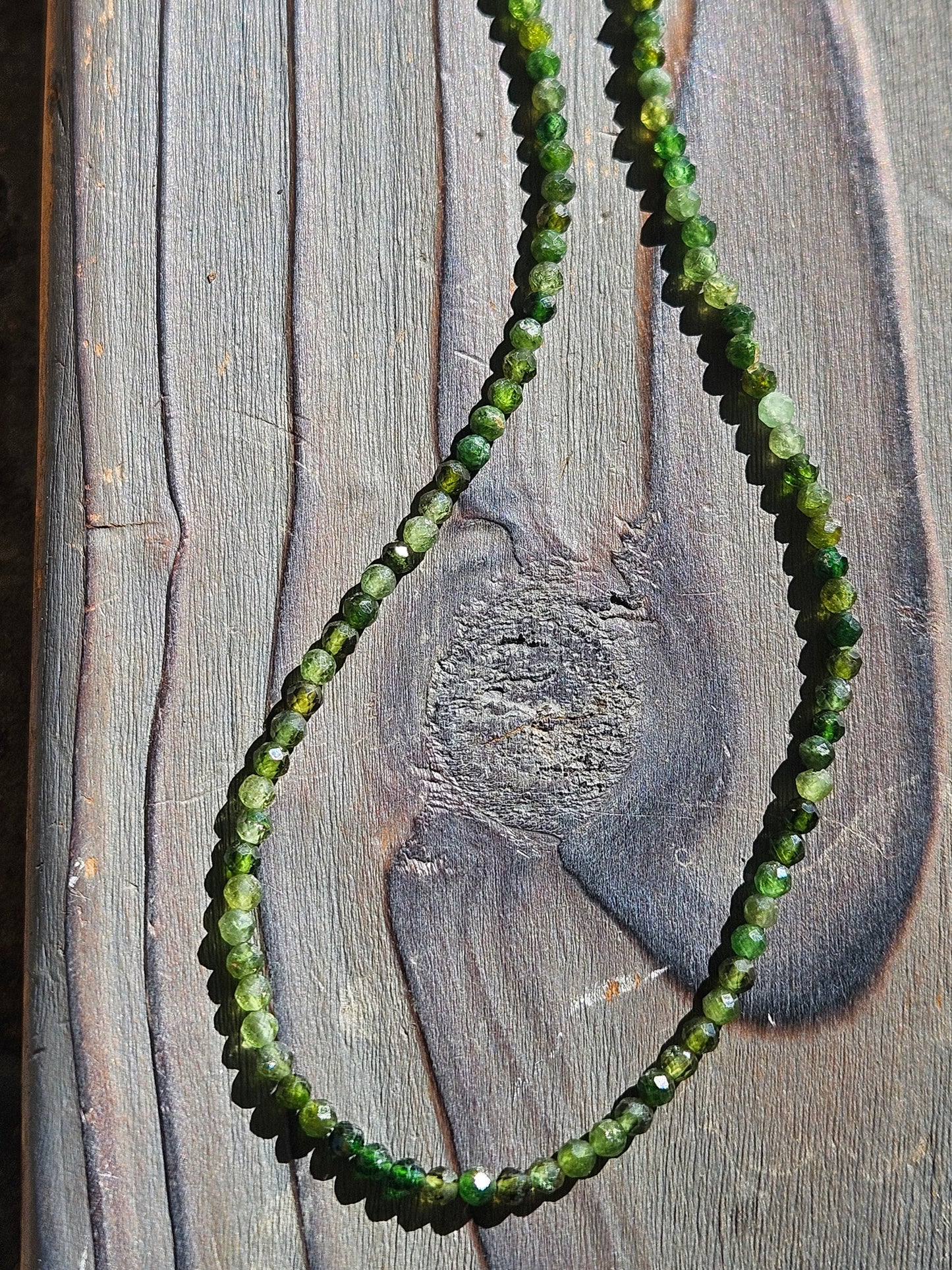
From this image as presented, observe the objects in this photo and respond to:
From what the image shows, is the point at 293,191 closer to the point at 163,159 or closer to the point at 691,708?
the point at 163,159

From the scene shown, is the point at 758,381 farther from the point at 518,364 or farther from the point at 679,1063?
the point at 679,1063

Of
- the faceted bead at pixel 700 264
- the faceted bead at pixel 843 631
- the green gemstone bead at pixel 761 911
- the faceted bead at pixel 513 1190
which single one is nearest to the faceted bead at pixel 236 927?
the faceted bead at pixel 513 1190

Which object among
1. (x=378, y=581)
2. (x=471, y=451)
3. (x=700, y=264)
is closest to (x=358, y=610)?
(x=378, y=581)

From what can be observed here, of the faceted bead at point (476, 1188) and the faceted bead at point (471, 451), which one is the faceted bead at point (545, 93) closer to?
the faceted bead at point (471, 451)

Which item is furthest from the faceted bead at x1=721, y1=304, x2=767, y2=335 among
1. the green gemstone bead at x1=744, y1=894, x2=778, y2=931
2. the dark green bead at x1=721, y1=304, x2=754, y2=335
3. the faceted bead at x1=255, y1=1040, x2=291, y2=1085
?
the faceted bead at x1=255, y1=1040, x2=291, y2=1085

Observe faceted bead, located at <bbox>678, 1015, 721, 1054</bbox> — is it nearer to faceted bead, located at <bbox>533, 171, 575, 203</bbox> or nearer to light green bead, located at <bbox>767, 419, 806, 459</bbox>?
light green bead, located at <bbox>767, 419, 806, 459</bbox>

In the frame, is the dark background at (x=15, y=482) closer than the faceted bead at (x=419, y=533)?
No

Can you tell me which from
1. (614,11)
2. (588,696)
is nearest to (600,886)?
(588,696)
